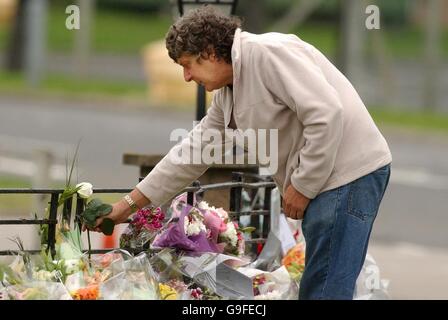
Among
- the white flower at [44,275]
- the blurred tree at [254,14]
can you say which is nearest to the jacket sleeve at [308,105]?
the white flower at [44,275]

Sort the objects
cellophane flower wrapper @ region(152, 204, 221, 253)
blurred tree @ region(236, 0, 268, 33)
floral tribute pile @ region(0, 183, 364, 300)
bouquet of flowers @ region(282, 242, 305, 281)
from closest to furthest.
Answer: floral tribute pile @ region(0, 183, 364, 300), cellophane flower wrapper @ region(152, 204, 221, 253), bouquet of flowers @ region(282, 242, 305, 281), blurred tree @ region(236, 0, 268, 33)

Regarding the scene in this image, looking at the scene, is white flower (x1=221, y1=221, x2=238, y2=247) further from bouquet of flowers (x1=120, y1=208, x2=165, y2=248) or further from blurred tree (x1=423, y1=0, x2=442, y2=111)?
blurred tree (x1=423, y1=0, x2=442, y2=111)

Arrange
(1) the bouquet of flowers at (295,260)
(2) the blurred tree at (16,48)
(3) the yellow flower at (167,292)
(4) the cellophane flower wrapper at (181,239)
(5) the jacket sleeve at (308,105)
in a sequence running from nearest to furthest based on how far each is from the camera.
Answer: (5) the jacket sleeve at (308,105), (3) the yellow flower at (167,292), (4) the cellophane flower wrapper at (181,239), (1) the bouquet of flowers at (295,260), (2) the blurred tree at (16,48)

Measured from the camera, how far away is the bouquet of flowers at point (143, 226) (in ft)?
19.0

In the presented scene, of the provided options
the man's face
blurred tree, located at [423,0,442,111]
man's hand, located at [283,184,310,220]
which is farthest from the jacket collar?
blurred tree, located at [423,0,442,111]

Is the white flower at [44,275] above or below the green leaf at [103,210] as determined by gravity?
below

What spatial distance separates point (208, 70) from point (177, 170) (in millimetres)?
639

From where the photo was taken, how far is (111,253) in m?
5.66

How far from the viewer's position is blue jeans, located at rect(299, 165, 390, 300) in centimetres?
501

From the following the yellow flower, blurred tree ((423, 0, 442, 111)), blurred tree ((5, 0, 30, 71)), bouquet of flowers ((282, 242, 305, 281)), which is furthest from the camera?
blurred tree ((5, 0, 30, 71))

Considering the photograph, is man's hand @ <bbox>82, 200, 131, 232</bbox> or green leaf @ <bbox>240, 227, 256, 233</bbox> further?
green leaf @ <bbox>240, 227, 256, 233</bbox>

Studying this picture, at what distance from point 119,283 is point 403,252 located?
20.7 feet

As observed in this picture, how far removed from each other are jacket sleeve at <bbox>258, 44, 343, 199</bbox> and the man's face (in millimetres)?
203

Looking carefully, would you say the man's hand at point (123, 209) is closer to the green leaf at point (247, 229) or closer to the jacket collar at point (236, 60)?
the green leaf at point (247, 229)
